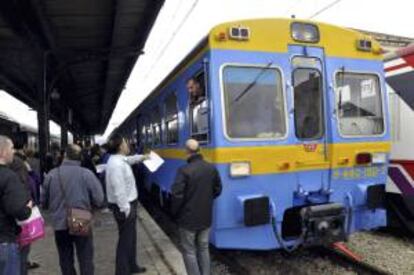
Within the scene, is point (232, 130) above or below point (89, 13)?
below

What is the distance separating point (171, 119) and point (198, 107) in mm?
2070

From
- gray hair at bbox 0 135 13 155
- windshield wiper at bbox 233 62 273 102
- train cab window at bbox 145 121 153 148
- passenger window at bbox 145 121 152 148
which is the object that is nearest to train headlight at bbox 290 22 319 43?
windshield wiper at bbox 233 62 273 102

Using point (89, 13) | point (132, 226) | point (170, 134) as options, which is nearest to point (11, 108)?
point (89, 13)

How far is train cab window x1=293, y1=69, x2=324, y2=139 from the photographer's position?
6930 mm

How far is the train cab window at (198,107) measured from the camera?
6.73 metres

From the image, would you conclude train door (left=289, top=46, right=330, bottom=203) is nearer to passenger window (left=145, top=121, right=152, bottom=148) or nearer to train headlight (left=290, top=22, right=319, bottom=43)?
train headlight (left=290, top=22, right=319, bottom=43)

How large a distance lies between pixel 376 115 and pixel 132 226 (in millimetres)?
3453

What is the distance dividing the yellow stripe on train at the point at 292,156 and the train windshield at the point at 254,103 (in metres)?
0.19

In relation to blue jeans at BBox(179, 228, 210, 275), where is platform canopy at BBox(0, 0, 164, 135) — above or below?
above

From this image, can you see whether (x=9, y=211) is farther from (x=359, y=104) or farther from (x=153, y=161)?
(x=359, y=104)

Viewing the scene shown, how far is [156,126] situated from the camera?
11.1 metres

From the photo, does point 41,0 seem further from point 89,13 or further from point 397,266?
point 397,266

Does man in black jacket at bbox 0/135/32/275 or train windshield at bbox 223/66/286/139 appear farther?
train windshield at bbox 223/66/286/139

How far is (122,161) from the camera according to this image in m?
6.34
